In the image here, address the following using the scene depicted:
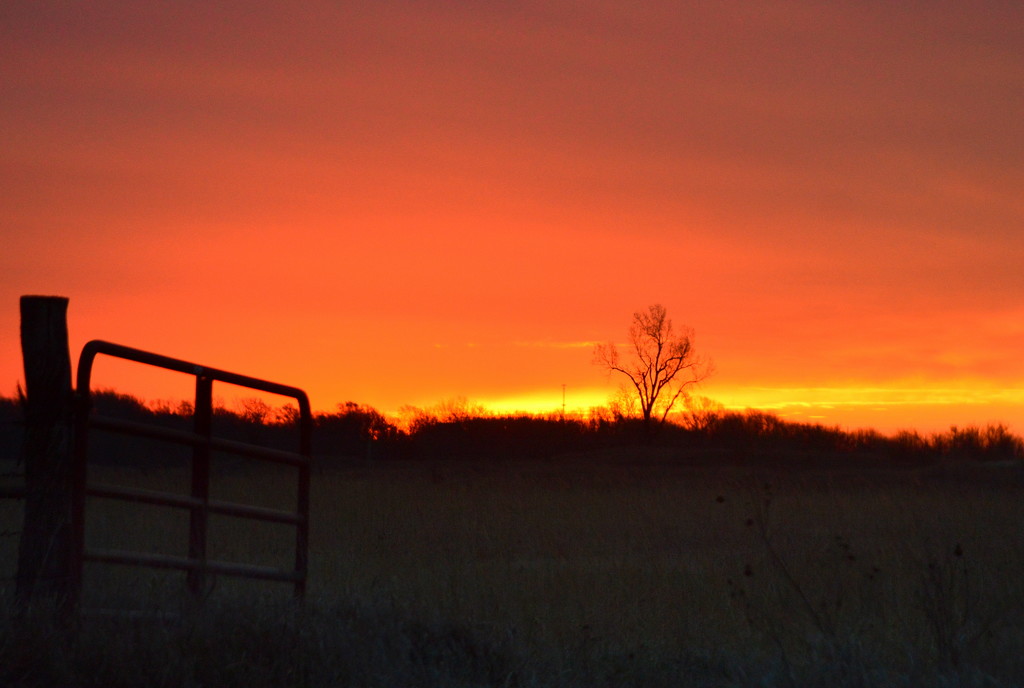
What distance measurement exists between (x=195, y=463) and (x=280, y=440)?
150ft

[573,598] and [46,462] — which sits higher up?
[46,462]

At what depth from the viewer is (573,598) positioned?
32.4 ft

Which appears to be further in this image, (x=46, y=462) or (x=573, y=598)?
(x=573, y=598)

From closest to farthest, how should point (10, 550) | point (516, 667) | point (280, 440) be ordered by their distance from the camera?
point (516, 667), point (10, 550), point (280, 440)

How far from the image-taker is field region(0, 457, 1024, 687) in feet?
16.9

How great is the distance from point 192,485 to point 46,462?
828mm

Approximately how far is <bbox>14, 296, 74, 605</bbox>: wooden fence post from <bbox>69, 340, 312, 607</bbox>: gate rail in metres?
0.06

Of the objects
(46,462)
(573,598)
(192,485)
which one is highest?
(46,462)

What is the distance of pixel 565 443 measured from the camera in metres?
56.4

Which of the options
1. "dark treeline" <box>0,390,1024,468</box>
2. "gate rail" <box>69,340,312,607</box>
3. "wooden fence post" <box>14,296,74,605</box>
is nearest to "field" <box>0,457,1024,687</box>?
"gate rail" <box>69,340,312,607</box>

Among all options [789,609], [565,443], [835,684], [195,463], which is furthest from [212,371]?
[565,443]

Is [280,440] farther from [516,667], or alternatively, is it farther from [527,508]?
[516,667]

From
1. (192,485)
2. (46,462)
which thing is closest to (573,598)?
(192,485)

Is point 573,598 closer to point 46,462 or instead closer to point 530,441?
point 46,462
